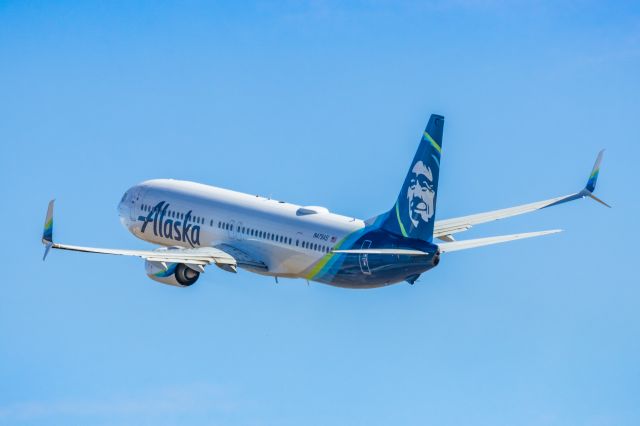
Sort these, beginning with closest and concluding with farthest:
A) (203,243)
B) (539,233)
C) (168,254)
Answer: (539,233) < (168,254) < (203,243)

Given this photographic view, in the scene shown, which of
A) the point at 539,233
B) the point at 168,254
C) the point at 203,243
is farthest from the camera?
the point at 203,243

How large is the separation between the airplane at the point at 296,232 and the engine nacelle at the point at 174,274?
2.4 inches

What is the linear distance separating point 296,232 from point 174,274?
27.4 ft

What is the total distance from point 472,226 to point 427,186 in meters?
12.9

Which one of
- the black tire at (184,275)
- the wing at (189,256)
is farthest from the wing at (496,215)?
the black tire at (184,275)

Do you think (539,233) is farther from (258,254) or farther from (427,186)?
(258,254)

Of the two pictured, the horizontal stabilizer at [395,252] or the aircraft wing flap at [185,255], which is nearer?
the horizontal stabilizer at [395,252]

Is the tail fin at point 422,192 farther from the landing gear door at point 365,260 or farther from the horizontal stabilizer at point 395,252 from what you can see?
the landing gear door at point 365,260

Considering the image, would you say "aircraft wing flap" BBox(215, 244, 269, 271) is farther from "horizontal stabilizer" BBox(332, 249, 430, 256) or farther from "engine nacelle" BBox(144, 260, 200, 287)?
"horizontal stabilizer" BBox(332, 249, 430, 256)

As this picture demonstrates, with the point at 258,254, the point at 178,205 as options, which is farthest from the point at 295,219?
the point at 178,205

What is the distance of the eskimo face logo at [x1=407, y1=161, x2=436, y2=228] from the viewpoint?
309ft

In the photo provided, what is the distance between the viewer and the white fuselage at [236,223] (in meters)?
101

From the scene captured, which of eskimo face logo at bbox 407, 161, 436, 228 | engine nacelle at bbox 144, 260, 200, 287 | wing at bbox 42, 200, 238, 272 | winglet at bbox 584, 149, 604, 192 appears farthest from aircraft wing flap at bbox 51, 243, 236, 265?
winglet at bbox 584, 149, 604, 192

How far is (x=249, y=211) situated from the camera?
10556 centimetres
